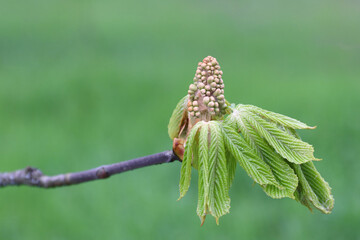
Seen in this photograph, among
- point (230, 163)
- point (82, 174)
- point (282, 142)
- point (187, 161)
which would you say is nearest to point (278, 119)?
point (282, 142)

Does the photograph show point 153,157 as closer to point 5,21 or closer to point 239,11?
point 5,21

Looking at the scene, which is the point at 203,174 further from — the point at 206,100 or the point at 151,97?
the point at 151,97

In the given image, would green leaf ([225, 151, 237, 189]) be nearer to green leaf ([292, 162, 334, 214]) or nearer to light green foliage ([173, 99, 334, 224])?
light green foliage ([173, 99, 334, 224])

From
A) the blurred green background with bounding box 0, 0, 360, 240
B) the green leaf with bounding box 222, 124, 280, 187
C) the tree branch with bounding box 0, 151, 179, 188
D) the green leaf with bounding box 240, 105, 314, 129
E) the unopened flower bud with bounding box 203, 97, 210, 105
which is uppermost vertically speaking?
the unopened flower bud with bounding box 203, 97, 210, 105

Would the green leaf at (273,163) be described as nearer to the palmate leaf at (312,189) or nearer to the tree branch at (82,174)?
the palmate leaf at (312,189)

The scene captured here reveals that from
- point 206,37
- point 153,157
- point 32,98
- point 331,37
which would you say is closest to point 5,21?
point 32,98

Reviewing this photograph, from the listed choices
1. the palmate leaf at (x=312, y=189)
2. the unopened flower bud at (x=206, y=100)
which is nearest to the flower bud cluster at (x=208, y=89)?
the unopened flower bud at (x=206, y=100)

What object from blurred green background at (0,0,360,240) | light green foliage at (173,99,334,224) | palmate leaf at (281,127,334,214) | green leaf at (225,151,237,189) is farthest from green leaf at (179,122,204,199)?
blurred green background at (0,0,360,240)
